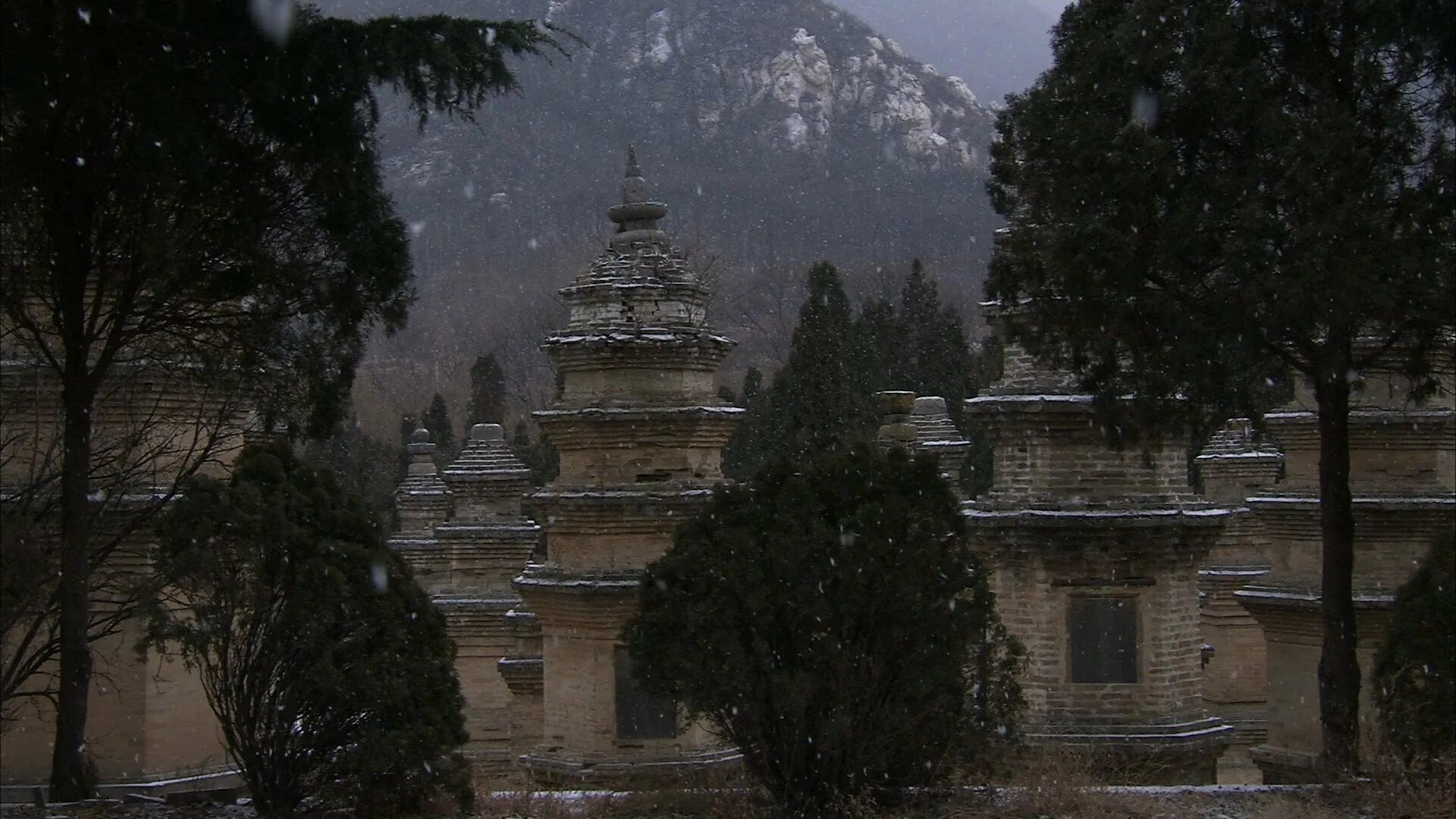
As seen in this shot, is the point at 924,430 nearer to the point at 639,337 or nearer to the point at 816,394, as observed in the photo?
the point at 816,394

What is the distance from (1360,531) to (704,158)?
93918mm

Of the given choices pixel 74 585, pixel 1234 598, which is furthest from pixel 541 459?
pixel 74 585

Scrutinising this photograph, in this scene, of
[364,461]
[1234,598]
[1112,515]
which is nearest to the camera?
[1112,515]

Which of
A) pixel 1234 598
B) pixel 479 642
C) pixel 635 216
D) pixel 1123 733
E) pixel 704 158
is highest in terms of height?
pixel 704 158

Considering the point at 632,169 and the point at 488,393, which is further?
the point at 488,393

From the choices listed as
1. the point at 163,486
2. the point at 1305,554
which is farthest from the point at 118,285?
the point at 1305,554

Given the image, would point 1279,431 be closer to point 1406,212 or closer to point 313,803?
point 1406,212

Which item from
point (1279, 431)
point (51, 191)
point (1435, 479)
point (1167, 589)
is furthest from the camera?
point (1279, 431)

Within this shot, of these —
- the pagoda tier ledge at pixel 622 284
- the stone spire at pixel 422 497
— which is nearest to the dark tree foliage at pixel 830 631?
the pagoda tier ledge at pixel 622 284

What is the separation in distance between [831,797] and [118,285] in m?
6.57

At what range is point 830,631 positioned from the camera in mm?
12555

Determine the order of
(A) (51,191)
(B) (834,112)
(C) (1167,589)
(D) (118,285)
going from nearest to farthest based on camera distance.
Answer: (A) (51,191) → (D) (118,285) → (C) (1167,589) → (B) (834,112)

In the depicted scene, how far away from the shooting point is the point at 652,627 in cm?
1282

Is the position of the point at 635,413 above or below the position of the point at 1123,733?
above
